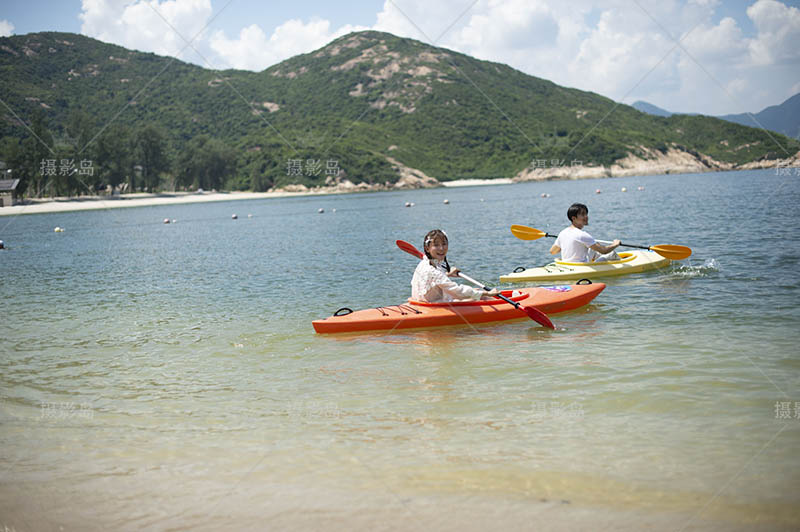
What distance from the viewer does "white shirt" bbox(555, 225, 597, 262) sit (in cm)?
1208

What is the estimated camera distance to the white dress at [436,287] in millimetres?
8367

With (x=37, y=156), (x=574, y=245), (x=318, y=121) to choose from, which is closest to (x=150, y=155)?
(x=37, y=156)

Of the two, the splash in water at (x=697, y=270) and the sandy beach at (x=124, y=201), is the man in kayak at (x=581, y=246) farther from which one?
the sandy beach at (x=124, y=201)

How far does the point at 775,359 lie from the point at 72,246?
2754 centimetres

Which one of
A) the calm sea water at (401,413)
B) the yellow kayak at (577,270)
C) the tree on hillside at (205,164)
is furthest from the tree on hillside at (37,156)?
the yellow kayak at (577,270)

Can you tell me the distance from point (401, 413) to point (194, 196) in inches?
3154

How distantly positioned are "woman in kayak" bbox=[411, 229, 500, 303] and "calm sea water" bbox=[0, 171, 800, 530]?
54cm

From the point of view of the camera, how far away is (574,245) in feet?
40.8

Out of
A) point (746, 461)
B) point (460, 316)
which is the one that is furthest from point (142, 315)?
point (746, 461)

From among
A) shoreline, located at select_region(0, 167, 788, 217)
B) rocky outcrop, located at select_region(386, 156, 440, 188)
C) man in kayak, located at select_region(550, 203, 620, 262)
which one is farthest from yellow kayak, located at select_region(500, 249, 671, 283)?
rocky outcrop, located at select_region(386, 156, 440, 188)

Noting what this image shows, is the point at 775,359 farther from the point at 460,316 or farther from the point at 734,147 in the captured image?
the point at 734,147

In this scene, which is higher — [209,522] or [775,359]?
[775,359]

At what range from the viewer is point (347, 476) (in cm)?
418

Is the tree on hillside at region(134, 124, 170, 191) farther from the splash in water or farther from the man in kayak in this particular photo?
the splash in water
